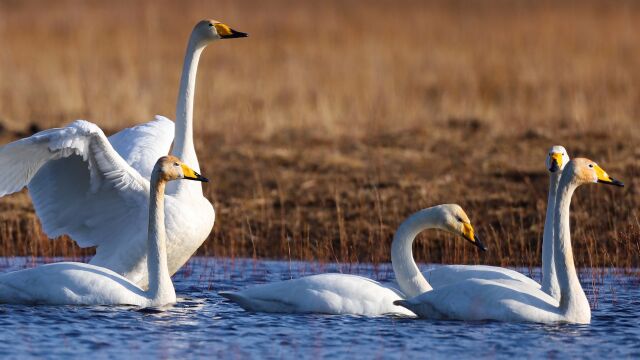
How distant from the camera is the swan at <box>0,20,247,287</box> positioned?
30.6ft

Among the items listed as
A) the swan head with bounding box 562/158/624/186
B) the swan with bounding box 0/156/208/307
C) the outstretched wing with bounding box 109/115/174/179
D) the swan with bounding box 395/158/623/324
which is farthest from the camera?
the outstretched wing with bounding box 109/115/174/179

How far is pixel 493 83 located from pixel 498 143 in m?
5.31

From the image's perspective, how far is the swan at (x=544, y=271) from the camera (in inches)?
360

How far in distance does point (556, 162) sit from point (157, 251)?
9.22 ft

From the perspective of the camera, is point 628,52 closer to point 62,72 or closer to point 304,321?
point 62,72

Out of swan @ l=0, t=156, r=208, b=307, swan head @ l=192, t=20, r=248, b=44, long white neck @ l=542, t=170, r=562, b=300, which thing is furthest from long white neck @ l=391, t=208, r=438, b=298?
swan head @ l=192, t=20, r=248, b=44

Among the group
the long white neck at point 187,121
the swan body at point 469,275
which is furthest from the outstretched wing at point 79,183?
the swan body at point 469,275

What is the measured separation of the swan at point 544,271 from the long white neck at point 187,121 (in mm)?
1896

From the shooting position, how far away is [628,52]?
24.7 metres

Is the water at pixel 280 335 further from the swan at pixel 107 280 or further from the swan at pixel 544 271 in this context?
the swan at pixel 544 271

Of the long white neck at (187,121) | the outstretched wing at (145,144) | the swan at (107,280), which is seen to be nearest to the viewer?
the swan at (107,280)

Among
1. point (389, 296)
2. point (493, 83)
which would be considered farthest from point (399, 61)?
A: point (389, 296)

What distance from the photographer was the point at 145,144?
36.3 ft

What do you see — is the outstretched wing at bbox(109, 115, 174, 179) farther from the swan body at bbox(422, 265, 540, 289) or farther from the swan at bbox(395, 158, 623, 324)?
the swan at bbox(395, 158, 623, 324)
